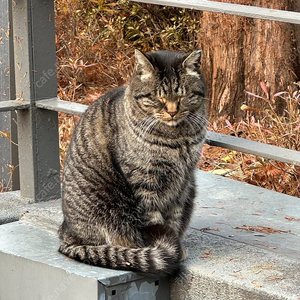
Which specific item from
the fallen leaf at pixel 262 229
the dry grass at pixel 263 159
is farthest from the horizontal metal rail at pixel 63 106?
the dry grass at pixel 263 159

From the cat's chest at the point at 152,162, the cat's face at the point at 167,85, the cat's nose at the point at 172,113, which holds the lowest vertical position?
the cat's chest at the point at 152,162

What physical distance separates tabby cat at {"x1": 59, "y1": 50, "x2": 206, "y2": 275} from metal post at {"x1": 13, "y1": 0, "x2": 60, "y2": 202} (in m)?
0.60

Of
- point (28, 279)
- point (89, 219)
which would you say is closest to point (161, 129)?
point (89, 219)

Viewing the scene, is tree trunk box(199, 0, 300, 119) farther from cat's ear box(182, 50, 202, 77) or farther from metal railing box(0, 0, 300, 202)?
cat's ear box(182, 50, 202, 77)

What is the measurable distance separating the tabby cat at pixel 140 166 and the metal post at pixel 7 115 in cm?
117

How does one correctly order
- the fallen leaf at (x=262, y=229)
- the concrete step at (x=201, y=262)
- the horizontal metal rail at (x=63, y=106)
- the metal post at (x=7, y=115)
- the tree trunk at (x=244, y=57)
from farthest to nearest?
1. the tree trunk at (x=244, y=57)
2. the metal post at (x=7, y=115)
3. the horizontal metal rail at (x=63, y=106)
4. the fallen leaf at (x=262, y=229)
5. the concrete step at (x=201, y=262)

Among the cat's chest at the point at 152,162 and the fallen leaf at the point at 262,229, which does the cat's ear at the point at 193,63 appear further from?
the fallen leaf at the point at 262,229

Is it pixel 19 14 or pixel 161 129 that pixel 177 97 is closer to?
pixel 161 129

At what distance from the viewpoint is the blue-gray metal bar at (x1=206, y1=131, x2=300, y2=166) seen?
8.59 feet

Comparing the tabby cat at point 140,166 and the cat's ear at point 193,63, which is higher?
the cat's ear at point 193,63

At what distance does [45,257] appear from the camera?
2.74 metres

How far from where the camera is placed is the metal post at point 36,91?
3264 mm

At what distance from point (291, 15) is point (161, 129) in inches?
31.1

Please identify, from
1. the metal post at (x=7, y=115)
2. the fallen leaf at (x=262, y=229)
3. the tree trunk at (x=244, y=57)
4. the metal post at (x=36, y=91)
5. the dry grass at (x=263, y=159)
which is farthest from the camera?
the tree trunk at (x=244, y=57)
